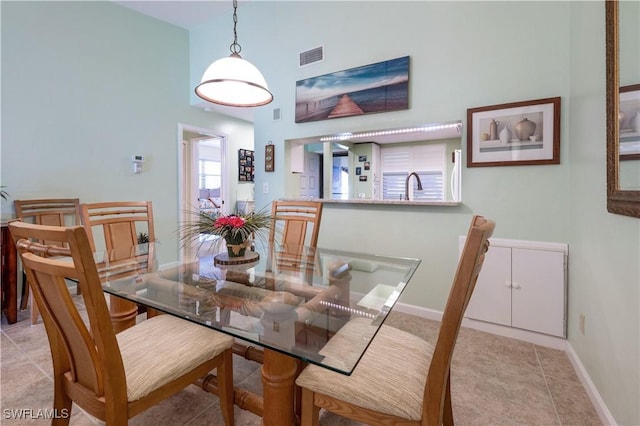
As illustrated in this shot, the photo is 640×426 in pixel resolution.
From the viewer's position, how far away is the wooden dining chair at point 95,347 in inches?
33.5

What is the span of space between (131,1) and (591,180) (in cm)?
474

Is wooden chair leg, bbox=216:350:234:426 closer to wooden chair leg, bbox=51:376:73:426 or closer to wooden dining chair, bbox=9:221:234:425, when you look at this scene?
wooden dining chair, bbox=9:221:234:425

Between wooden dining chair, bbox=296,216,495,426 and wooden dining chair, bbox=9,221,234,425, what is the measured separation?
1.61 feet

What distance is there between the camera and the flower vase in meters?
1.86

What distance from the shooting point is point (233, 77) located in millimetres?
1716

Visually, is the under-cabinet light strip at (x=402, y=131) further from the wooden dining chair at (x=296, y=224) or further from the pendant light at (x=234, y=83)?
the pendant light at (x=234, y=83)

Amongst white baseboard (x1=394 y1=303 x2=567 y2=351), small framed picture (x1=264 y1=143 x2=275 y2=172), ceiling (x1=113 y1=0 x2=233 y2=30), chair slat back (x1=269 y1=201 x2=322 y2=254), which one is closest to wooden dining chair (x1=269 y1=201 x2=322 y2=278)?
chair slat back (x1=269 y1=201 x2=322 y2=254)

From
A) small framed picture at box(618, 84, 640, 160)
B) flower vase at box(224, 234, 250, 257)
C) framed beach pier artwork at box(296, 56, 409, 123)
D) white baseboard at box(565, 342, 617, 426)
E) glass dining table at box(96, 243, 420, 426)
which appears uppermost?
framed beach pier artwork at box(296, 56, 409, 123)

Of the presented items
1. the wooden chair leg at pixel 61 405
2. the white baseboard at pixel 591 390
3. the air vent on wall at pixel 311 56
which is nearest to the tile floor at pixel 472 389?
the white baseboard at pixel 591 390

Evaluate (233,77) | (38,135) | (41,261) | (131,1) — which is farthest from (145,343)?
(131,1)

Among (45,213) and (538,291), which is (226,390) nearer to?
(538,291)

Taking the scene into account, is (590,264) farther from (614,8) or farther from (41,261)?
(41,261)

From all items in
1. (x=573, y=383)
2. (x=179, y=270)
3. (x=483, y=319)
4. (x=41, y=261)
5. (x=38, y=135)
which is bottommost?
(x=573, y=383)

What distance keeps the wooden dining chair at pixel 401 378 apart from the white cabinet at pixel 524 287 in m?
1.39
